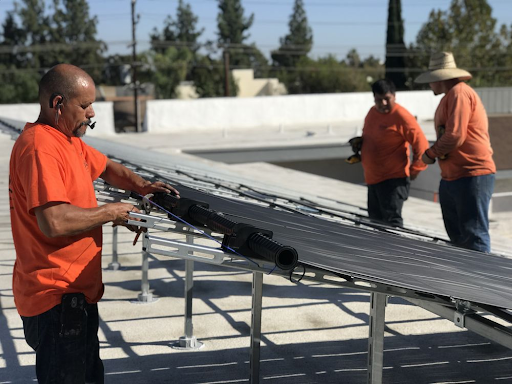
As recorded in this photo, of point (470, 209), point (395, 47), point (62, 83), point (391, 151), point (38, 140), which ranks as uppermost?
point (395, 47)

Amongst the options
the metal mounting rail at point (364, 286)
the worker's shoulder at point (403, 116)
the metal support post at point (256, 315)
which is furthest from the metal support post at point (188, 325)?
the worker's shoulder at point (403, 116)

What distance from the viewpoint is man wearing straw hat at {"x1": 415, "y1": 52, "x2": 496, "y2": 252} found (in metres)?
5.60

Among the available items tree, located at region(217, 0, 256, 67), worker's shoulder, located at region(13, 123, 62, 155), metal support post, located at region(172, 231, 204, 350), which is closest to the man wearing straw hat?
metal support post, located at region(172, 231, 204, 350)

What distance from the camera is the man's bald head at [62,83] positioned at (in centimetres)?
305

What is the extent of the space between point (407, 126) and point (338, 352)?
2.42 metres

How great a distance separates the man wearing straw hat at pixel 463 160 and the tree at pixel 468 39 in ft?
188

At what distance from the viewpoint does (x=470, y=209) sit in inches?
222

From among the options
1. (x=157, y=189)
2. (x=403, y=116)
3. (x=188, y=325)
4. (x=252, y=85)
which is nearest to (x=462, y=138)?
(x=403, y=116)

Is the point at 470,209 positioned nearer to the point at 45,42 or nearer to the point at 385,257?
the point at 385,257

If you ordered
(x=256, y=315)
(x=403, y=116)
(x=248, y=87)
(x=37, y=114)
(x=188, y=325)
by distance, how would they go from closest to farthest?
(x=256, y=315), (x=188, y=325), (x=403, y=116), (x=37, y=114), (x=248, y=87)

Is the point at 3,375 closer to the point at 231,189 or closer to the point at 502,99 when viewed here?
the point at 231,189

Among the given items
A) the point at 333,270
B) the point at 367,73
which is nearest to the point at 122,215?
the point at 333,270

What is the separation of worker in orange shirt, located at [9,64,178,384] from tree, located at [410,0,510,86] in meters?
60.7

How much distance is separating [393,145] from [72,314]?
426 centimetres
